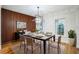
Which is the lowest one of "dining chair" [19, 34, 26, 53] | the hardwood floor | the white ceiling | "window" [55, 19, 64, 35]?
the hardwood floor

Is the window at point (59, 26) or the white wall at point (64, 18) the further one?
the window at point (59, 26)

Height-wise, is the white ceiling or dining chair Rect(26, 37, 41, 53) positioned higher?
the white ceiling

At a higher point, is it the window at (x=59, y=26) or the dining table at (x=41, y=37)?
the window at (x=59, y=26)

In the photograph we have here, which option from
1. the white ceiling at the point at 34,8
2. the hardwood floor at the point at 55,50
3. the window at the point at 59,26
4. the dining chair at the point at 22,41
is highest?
the white ceiling at the point at 34,8

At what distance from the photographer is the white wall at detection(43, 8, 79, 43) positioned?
1.87 m

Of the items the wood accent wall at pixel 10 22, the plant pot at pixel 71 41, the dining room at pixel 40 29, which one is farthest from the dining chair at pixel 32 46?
the plant pot at pixel 71 41

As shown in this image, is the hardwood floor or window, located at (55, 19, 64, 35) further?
window, located at (55, 19, 64, 35)

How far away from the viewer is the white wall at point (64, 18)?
187cm

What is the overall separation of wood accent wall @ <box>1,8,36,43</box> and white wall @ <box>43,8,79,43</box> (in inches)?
12.5

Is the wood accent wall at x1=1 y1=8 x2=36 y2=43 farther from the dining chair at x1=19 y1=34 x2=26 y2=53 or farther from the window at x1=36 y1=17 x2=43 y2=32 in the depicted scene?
the dining chair at x1=19 y1=34 x2=26 y2=53

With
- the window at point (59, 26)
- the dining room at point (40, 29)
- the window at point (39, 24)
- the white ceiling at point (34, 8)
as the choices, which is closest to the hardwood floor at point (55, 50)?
the dining room at point (40, 29)

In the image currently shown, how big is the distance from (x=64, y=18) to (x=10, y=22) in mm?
1247

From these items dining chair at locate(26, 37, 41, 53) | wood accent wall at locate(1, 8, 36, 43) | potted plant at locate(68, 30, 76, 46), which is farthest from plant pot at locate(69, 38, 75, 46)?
wood accent wall at locate(1, 8, 36, 43)

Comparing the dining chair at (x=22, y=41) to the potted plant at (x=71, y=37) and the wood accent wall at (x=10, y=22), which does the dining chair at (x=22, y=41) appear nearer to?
the wood accent wall at (x=10, y=22)
